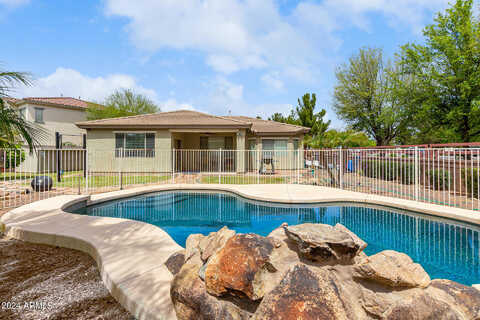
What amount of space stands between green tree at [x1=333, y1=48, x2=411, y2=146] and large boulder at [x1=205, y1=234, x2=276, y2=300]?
2458 cm

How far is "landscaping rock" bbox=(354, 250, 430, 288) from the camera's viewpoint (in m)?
2.07

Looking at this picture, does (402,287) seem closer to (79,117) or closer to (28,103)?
(28,103)

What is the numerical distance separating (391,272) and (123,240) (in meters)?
3.99

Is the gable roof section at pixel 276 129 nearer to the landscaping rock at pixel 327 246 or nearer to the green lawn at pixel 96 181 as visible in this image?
the green lawn at pixel 96 181

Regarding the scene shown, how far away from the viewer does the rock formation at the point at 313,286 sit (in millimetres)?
1900

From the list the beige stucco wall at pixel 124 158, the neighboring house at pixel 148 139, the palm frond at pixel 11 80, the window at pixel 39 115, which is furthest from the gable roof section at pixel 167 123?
the palm frond at pixel 11 80

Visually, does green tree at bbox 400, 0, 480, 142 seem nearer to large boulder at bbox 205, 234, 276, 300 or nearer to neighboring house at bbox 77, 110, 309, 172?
neighboring house at bbox 77, 110, 309, 172

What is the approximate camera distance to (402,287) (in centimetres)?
211

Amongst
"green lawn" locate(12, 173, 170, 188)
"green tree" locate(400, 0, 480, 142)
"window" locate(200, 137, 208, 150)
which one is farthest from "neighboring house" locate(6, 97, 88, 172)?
"green tree" locate(400, 0, 480, 142)

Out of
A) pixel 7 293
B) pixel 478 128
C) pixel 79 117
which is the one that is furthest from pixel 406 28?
pixel 79 117

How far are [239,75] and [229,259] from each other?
21.2 metres

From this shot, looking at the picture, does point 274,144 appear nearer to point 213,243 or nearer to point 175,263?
point 175,263

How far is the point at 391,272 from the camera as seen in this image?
2.08 metres

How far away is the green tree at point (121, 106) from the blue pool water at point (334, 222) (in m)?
20.3
